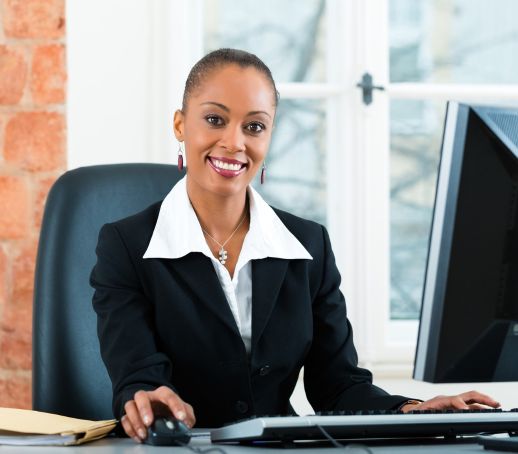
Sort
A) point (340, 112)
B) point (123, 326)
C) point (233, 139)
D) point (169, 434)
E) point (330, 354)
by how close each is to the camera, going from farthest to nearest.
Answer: point (340, 112), point (330, 354), point (233, 139), point (123, 326), point (169, 434)

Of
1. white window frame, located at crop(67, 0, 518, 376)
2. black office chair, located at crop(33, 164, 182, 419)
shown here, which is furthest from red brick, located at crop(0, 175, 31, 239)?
black office chair, located at crop(33, 164, 182, 419)

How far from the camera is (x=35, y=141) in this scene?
2.48 metres

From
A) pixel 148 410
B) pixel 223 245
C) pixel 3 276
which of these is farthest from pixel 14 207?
pixel 148 410

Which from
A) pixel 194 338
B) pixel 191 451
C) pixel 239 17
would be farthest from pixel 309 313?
pixel 239 17

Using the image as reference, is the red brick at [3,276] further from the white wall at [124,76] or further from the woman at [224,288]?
the woman at [224,288]

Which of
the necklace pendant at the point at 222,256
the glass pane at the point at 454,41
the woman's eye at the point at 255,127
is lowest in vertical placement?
the necklace pendant at the point at 222,256

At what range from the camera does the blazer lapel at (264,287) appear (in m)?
1.58

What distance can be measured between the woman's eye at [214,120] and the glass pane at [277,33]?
108cm

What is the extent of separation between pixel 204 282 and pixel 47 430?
43cm

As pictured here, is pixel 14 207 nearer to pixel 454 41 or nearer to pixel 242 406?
pixel 242 406

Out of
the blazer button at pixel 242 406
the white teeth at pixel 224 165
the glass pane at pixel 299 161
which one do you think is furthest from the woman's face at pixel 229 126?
the glass pane at pixel 299 161

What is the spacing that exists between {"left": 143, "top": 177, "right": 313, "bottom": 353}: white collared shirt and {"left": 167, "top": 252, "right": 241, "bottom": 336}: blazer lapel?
0.04 feet

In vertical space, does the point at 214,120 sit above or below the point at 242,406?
above

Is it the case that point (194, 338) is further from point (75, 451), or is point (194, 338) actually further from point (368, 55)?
point (368, 55)
